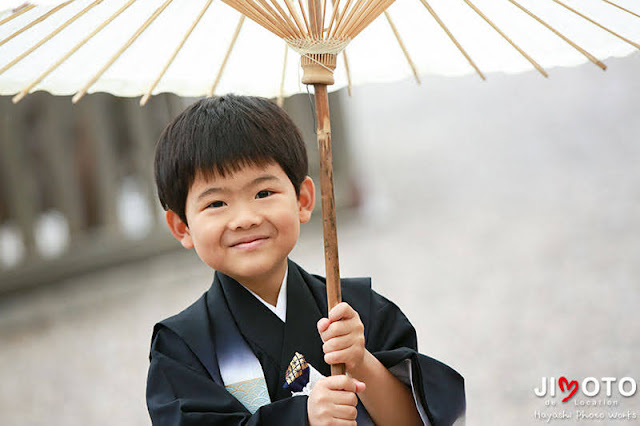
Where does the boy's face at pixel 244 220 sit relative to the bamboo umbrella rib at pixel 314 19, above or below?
below

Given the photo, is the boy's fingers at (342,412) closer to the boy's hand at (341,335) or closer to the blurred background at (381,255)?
the boy's hand at (341,335)

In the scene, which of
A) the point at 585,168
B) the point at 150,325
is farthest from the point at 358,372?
the point at 585,168

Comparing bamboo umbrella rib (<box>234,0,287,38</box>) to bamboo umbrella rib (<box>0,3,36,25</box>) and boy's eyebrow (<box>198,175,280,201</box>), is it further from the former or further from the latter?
bamboo umbrella rib (<box>0,3,36,25</box>)

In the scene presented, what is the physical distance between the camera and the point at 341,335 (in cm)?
137

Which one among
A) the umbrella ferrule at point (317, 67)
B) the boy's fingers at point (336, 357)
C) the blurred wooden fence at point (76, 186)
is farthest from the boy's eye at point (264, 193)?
the blurred wooden fence at point (76, 186)

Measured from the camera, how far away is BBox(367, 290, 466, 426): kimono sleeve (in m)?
1.54

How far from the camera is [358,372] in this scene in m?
1.45

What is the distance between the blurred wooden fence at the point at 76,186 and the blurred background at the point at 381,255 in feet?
0.04

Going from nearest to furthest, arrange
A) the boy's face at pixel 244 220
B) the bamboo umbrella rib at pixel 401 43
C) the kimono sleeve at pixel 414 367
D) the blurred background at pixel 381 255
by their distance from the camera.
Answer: the boy's face at pixel 244 220 < the kimono sleeve at pixel 414 367 < the bamboo umbrella rib at pixel 401 43 < the blurred background at pixel 381 255

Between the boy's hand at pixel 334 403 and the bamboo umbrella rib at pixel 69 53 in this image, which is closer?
the boy's hand at pixel 334 403

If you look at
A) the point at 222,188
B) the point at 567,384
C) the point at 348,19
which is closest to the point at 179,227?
the point at 222,188

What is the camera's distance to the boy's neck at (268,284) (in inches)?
61.3

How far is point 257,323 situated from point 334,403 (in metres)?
0.27

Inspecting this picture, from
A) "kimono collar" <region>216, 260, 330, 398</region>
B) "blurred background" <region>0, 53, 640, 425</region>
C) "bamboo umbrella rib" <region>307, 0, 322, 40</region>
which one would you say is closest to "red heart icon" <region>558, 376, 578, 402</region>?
"blurred background" <region>0, 53, 640, 425</region>
